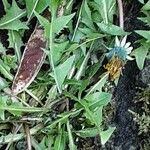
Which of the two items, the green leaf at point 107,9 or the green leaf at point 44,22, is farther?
the green leaf at point 107,9

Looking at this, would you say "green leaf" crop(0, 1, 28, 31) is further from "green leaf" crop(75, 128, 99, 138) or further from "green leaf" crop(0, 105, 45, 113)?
"green leaf" crop(75, 128, 99, 138)

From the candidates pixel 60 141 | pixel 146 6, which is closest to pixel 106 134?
pixel 60 141

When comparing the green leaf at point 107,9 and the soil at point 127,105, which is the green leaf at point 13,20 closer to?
the soil at point 127,105

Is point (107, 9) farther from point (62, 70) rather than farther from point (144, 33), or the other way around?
point (62, 70)

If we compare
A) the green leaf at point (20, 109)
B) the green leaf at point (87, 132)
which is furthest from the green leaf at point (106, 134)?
the green leaf at point (20, 109)

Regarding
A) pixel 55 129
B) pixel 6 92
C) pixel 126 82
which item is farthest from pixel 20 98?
pixel 126 82

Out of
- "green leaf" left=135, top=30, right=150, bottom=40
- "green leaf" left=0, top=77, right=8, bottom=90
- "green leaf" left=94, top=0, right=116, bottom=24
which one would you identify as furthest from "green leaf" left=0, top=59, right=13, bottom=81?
"green leaf" left=135, top=30, right=150, bottom=40

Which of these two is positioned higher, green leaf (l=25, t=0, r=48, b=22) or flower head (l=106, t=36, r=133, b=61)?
green leaf (l=25, t=0, r=48, b=22)
